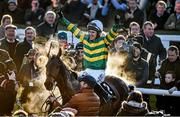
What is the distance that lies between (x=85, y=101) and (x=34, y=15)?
23.4ft

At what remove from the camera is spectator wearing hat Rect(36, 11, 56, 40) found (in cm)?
1705

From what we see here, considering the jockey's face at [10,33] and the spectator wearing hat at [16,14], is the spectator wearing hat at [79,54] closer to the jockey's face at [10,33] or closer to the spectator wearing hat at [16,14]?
the jockey's face at [10,33]

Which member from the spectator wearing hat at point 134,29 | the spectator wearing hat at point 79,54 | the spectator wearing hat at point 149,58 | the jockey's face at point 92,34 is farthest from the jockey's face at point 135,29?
the jockey's face at point 92,34

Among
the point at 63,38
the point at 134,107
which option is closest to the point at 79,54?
the point at 63,38

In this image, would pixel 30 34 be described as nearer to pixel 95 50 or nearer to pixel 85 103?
pixel 95 50

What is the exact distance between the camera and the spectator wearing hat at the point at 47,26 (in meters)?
17.0

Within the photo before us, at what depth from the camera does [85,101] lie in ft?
38.2

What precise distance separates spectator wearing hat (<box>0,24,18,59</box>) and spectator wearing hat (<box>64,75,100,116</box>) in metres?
4.82

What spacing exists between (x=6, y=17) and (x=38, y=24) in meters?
1.48

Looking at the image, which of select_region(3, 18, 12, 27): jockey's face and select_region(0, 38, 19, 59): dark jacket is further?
select_region(3, 18, 12, 27): jockey's face

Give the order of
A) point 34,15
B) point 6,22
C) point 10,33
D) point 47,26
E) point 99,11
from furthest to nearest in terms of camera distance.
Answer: point 34,15
point 99,11
point 47,26
point 6,22
point 10,33

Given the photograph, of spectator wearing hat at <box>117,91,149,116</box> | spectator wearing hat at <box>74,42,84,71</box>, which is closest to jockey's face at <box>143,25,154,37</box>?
spectator wearing hat at <box>74,42,84,71</box>

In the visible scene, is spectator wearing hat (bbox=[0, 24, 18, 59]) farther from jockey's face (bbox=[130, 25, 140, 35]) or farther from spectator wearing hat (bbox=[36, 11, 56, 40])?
jockey's face (bbox=[130, 25, 140, 35])

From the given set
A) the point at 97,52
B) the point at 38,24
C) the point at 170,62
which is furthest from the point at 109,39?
the point at 38,24
